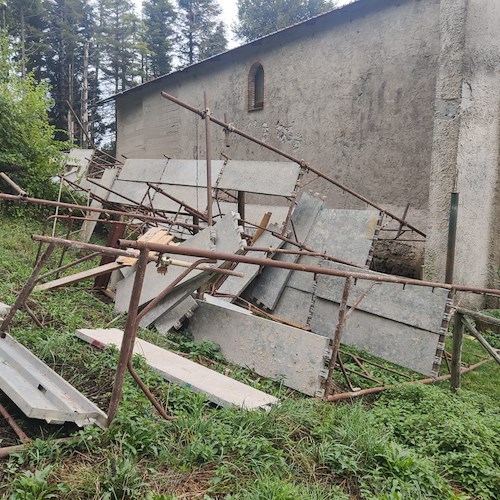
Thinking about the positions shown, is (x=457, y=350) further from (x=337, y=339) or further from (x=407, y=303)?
(x=337, y=339)

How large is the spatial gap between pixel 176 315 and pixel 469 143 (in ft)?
17.4

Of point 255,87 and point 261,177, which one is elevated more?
point 255,87

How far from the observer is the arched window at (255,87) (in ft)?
43.3

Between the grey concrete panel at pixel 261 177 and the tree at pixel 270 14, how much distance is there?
85.7ft

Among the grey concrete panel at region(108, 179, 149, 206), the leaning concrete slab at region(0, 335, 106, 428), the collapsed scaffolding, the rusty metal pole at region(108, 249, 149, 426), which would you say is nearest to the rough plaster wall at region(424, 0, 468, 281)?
the collapsed scaffolding

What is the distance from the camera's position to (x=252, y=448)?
7.84ft

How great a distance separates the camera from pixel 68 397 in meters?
2.53

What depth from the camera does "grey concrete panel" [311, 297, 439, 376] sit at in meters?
4.24

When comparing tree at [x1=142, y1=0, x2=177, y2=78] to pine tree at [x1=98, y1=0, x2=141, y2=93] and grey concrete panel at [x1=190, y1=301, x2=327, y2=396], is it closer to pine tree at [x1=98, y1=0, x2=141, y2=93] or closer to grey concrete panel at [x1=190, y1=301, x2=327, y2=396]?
pine tree at [x1=98, y1=0, x2=141, y2=93]

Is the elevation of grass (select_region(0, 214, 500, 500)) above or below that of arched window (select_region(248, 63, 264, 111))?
below

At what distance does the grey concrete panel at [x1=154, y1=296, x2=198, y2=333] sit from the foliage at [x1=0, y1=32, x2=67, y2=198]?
22.1 ft

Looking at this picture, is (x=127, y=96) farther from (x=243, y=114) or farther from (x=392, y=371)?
(x=392, y=371)

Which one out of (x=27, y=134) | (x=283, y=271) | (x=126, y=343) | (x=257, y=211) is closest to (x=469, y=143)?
(x=283, y=271)

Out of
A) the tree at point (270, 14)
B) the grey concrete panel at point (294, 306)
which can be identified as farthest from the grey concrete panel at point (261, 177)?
the tree at point (270, 14)
